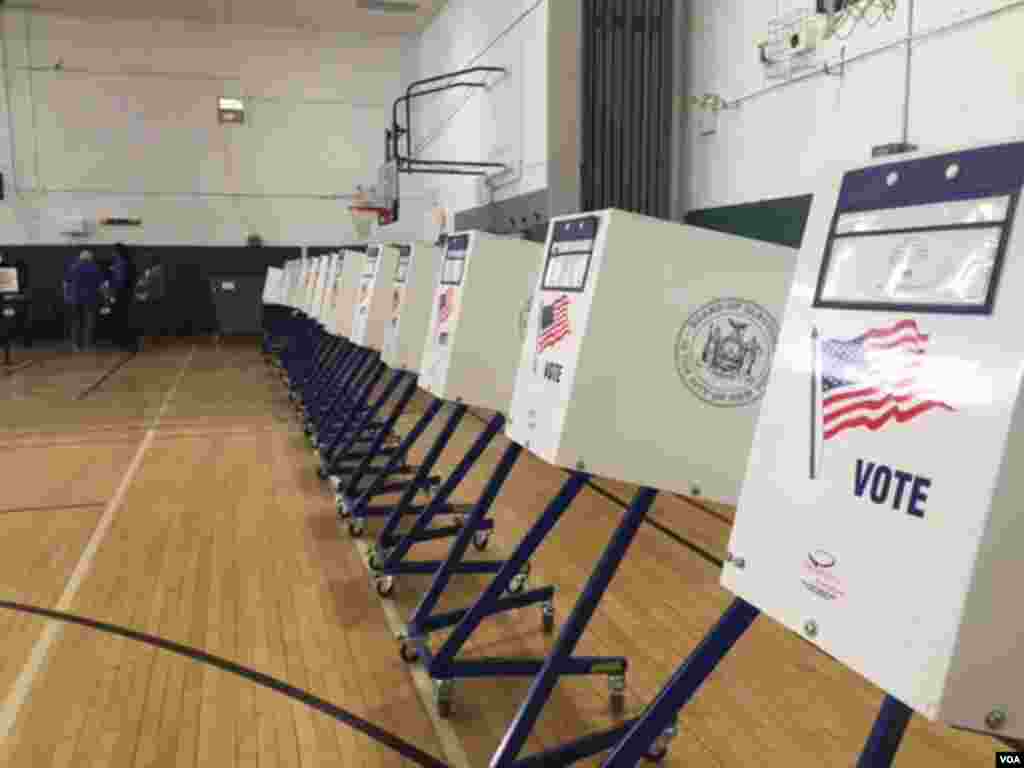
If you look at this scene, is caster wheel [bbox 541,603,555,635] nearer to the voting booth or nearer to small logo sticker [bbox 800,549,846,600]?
small logo sticker [bbox 800,549,846,600]

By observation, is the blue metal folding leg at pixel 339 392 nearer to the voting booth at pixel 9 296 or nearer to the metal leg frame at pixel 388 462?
the metal leg frame at pixel 388 462

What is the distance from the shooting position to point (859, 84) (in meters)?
4.44

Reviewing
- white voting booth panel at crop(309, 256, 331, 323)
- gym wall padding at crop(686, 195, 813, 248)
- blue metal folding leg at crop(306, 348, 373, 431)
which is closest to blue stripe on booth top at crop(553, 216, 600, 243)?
gym wall padding at crop(686, 195, 813, 248)

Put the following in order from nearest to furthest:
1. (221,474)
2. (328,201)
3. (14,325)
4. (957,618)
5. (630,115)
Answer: (957,618), (221,474), (630,115), (14,325), (328,201)

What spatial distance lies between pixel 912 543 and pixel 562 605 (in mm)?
2394

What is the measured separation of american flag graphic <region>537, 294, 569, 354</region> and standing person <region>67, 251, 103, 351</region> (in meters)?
12.9

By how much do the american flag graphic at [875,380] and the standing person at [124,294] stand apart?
14024 mm

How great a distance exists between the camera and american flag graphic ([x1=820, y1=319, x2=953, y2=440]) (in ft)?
3.18

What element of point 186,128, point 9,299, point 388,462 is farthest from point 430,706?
point 186,128

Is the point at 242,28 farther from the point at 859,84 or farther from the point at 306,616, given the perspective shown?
the point at 306,616

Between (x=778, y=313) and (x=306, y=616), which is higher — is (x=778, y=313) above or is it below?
above

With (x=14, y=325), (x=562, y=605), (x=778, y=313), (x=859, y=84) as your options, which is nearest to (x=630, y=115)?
(x=859, y=84)

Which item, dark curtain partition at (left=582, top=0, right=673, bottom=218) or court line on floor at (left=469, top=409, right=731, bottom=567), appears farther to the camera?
dark curtain partition at (left=582, top=0, right=673, bottom=218)

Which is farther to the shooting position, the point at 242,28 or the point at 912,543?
the point at 242,28
